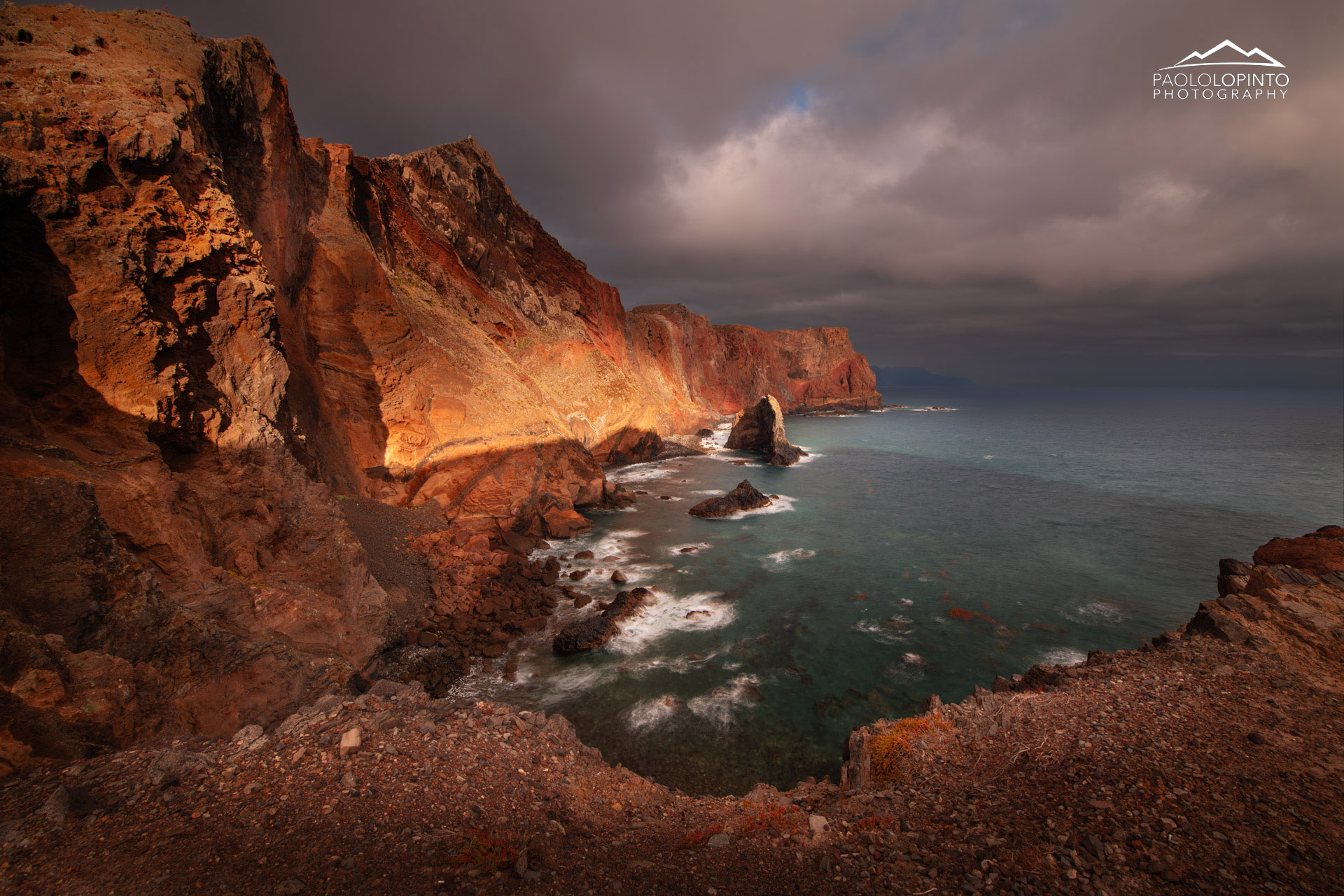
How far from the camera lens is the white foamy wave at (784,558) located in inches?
853

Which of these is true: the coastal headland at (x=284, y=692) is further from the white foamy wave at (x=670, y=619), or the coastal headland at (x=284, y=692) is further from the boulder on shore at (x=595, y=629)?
the white foamy wave at (x=670, y=619)

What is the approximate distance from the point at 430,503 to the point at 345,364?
631 cm

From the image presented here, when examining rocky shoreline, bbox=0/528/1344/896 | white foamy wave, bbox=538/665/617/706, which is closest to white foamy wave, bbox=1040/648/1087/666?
rocky shoreline, bbox=0/528/1344/896

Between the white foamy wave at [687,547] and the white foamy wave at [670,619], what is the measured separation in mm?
4426

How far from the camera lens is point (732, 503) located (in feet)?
99.3

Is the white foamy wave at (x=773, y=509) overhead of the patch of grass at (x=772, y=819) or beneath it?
beneath

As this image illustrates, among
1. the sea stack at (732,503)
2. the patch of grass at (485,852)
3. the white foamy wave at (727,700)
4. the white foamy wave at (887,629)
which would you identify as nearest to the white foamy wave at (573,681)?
the white foamy wave at (727,700)

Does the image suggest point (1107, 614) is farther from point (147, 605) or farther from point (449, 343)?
point (449, 343)

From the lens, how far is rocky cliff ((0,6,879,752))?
5.69m

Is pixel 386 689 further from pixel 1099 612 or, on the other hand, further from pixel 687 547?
pixel 1099 612

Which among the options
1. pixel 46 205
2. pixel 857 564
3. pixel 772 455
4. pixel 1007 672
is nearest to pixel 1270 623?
pixel 1007 672

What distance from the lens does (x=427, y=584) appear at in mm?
15234

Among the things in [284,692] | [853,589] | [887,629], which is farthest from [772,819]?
[853,589]

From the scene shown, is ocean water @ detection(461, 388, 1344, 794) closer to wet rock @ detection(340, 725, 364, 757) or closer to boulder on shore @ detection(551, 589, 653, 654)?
boulder on shore @ detection(551, 589, 653, 654)
